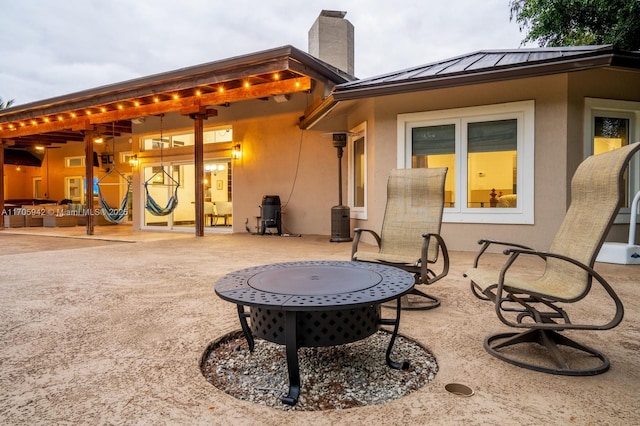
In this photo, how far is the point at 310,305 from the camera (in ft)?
4.81

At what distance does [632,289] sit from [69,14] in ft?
108

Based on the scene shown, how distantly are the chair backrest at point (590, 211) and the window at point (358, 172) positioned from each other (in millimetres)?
4773

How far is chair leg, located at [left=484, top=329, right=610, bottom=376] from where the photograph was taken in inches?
67.6

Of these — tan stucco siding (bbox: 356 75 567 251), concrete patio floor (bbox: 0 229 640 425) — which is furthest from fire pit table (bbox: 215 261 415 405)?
tan stucco siding (bbox: 356 75 567 251)

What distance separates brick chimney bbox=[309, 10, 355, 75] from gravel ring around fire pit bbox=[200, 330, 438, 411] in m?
10.6

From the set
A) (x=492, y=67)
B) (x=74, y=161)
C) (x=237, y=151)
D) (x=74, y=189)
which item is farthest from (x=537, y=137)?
(x=74, y=189)

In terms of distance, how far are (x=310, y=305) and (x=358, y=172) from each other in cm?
625

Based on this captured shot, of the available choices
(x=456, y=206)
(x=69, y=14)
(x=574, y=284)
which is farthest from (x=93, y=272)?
(x=69, y=14)

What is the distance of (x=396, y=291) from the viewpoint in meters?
1.67

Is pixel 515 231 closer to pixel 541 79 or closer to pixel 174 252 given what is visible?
pixel 541 79

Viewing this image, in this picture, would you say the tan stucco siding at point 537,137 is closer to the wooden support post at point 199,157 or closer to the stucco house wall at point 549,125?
the stucco house wall at point 549,125

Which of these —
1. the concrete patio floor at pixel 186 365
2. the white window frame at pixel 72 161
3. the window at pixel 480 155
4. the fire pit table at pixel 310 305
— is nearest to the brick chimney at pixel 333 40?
the window at pixel 480 155

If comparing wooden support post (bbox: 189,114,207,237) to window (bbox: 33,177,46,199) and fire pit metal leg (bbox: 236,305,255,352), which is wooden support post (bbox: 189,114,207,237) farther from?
window (bbox: 33,177,46,199)

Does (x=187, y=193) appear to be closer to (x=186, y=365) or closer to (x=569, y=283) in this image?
(x=186, y=365)
